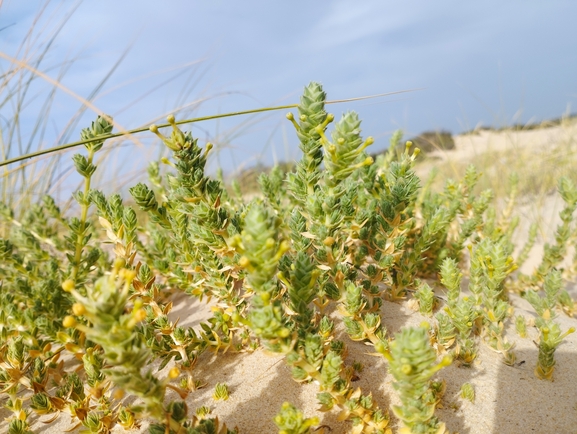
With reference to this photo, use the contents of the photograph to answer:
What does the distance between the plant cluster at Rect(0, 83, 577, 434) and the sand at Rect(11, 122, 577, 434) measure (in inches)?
2.2

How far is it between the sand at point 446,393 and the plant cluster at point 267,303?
0.06m

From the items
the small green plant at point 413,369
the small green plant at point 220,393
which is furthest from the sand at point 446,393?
the small green plant at point 413,369

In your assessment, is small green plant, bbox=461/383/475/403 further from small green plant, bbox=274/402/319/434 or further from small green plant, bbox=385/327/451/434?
small green plant, bbox=274/402/319/434

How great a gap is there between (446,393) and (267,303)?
1.00 m

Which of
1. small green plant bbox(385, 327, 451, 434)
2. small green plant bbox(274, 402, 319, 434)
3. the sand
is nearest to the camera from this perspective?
small green plant bbox(385, 327, 451, 434)

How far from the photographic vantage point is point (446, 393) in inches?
68.4

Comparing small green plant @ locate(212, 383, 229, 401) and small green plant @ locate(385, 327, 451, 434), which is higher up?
small green plant @ locate(385, 327, 451, 434)

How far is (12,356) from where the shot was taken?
1.86 metres

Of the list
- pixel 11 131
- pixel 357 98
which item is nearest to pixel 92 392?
pixel 357 98

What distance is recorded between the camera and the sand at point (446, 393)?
5.30 ft

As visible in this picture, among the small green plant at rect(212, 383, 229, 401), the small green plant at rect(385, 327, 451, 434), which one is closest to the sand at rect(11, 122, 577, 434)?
the small green plant at rect(212, 383, 229, 401)

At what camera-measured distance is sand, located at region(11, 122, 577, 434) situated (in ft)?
5.30

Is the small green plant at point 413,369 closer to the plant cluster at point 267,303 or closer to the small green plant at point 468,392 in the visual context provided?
the plant cluster at point 267,303

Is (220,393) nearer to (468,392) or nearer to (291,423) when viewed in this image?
(291,423)
